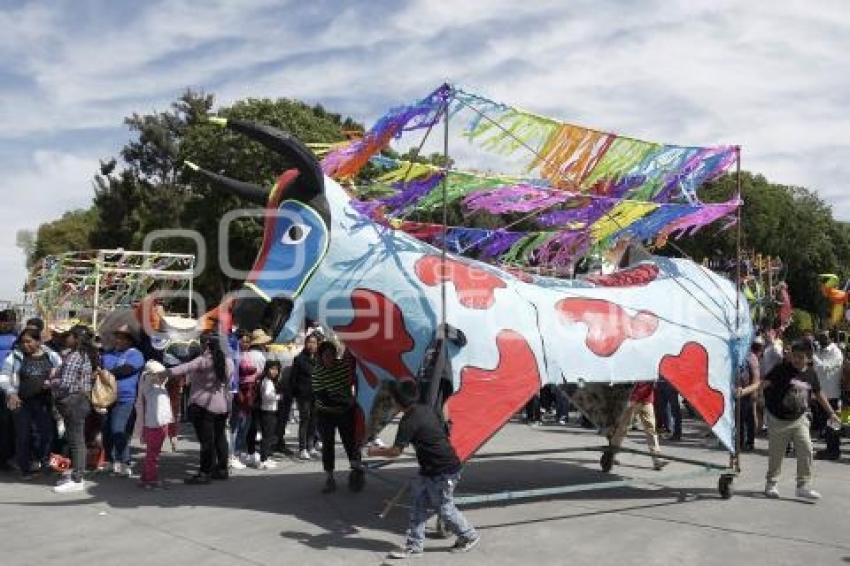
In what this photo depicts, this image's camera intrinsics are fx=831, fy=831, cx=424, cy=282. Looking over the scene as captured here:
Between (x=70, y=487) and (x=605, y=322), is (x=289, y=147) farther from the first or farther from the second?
(x=70, y=487)

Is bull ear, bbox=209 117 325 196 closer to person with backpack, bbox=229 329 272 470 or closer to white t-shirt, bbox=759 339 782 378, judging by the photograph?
person with backpack, bbox=229 329 272 470

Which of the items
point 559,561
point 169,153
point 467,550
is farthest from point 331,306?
point 169,153

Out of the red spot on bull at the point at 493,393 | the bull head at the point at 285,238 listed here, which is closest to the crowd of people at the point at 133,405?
the bull head at the point at 285,238

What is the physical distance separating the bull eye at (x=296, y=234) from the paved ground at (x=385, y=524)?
2.17 meters

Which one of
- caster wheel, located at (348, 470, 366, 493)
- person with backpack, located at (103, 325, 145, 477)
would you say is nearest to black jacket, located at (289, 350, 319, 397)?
person with backpack, located at (103, 325, 145, 477)

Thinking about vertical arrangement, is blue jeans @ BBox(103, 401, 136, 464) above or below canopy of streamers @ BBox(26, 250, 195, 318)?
below

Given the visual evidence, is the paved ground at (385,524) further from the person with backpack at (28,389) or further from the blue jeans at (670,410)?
the blue jeans at (670,410)

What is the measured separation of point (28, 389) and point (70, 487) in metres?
1.16

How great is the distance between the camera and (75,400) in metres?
8.02

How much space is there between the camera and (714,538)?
20.8 ft

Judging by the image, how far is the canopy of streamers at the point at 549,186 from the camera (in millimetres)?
6742

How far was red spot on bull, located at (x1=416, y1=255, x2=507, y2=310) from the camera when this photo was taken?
670 cm

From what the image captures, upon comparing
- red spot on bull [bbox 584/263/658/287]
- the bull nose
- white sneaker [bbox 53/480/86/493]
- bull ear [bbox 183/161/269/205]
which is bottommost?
white sneaker [bbox 53/480/86/493]

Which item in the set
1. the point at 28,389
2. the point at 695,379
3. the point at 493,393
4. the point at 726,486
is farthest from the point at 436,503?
the point at 28,389
